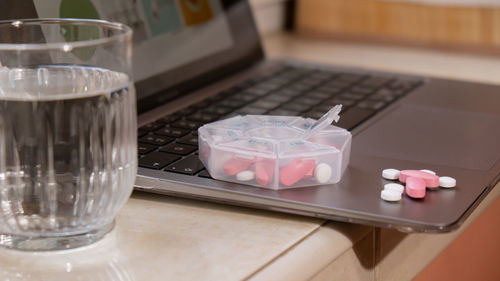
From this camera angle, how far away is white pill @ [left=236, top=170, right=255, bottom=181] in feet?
1.57

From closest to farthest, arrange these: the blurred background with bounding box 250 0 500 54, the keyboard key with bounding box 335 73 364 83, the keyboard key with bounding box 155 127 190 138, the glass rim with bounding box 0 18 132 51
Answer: the glass rim with bounding box 0 18 132 51 < the keyboard key with bounding box 155 127 190 138 < the keyboard key with bounding box 335 73 364 83 < the blurred background with bounding box 250 0 500 54

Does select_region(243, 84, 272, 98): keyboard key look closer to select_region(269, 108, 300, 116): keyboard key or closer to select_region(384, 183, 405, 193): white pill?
select_region(269, 108, 300, 116): keyboard key

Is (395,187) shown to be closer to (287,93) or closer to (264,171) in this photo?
(264,171)

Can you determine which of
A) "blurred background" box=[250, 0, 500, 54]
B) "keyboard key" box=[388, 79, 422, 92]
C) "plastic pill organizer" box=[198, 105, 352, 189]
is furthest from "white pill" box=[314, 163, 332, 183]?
"blurred background" box=[250, 0, 500, 54]

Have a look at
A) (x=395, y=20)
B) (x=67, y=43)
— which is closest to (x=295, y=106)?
(x=67, y=43)

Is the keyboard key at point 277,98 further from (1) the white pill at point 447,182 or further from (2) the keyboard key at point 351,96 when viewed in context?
(1) the white pill at point 447,182

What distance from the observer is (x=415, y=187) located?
0.47 m

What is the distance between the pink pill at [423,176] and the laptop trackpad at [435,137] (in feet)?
0.18

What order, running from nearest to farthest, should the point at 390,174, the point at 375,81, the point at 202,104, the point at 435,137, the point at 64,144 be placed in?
the point at 64,144, the point at 390,174, the point at 435,137, the point at 202,104, the point at 375,81

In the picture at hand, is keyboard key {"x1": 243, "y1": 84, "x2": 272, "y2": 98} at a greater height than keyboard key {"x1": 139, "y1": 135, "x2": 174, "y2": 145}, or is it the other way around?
keyboard key {"x1": 139, "y1": 135, "x2": 174, "y2": 145}

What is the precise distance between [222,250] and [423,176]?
5.7 inches

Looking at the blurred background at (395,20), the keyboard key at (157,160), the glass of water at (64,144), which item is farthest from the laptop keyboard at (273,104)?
the blurred background at (395,20)

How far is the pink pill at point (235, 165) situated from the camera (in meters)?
0.48

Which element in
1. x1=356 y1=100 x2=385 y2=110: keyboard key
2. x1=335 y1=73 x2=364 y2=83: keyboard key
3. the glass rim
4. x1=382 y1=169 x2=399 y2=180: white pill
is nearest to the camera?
the glass rim
